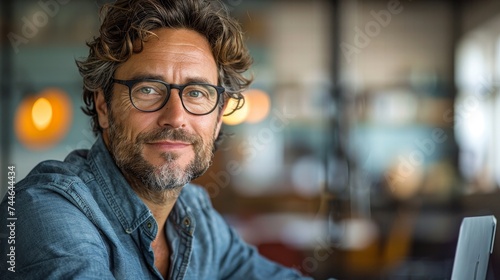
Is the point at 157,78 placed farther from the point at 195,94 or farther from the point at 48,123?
the point at 48,123

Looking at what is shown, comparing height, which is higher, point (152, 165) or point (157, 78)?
point (157, 78)

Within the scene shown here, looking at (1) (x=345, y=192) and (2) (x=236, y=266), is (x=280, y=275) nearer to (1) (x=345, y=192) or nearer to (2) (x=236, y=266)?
(2) (x=236, y=266)

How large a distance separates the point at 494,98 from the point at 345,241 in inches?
64.7

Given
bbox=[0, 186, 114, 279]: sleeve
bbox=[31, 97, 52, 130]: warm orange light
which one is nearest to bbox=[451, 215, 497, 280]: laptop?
bbox=[0, 186, 114, 279]: sleeve

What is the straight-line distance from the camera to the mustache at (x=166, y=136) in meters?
1.39

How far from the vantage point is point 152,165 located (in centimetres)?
142

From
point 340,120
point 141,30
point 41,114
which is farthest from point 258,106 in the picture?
point 141,30

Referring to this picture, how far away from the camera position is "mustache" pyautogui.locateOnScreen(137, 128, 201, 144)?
54.8 inches

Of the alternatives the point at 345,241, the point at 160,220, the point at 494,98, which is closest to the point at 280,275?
the point at 160,220

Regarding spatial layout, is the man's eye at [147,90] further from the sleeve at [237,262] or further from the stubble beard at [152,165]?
the sleeve at [237,262]

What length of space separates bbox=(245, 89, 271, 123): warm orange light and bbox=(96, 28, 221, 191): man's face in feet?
13.3

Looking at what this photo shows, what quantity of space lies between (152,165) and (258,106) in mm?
4252

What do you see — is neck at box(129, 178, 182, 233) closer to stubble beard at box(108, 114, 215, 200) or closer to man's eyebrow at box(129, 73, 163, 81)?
stubble beard at box(108, 114, 215, 200)

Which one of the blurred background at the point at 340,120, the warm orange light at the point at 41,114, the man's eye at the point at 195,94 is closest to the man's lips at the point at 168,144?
the man's eye at the point at 195,94
